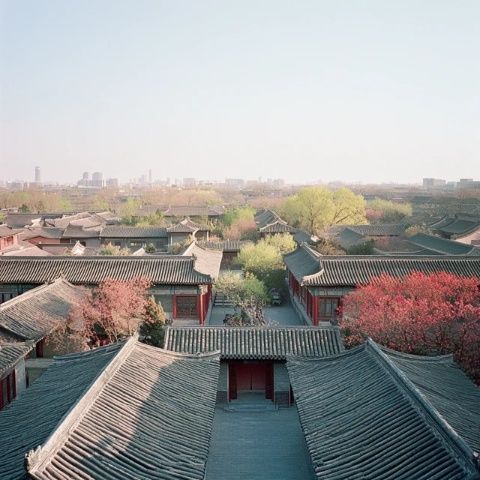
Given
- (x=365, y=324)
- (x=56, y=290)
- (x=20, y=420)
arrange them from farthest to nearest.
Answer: (x=56, y=290) → (x=365, y=324) → (x=20, y=420)

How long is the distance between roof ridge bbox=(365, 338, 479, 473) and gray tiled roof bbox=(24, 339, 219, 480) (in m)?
4.28

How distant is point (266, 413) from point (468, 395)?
7562 mm

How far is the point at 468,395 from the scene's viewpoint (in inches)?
532

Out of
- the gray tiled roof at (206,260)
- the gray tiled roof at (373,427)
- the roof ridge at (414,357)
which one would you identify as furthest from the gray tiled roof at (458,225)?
the gray tiled roof at (373,427)

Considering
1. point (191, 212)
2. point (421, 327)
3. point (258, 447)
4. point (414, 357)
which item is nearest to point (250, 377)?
point (258, 447)

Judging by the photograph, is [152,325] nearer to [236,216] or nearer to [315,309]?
[315,309]

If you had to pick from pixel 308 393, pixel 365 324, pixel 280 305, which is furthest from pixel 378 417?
pixel 280 305

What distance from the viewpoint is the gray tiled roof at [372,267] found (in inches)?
1078

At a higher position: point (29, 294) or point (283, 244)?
point (29, 294)

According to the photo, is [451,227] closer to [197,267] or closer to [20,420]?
[197,267]

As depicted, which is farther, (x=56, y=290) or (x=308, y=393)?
(x=56, y=290)

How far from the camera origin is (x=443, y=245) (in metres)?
40.6

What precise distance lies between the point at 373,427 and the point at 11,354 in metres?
11.3

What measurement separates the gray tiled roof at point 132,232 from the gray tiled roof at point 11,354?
1529 inches
